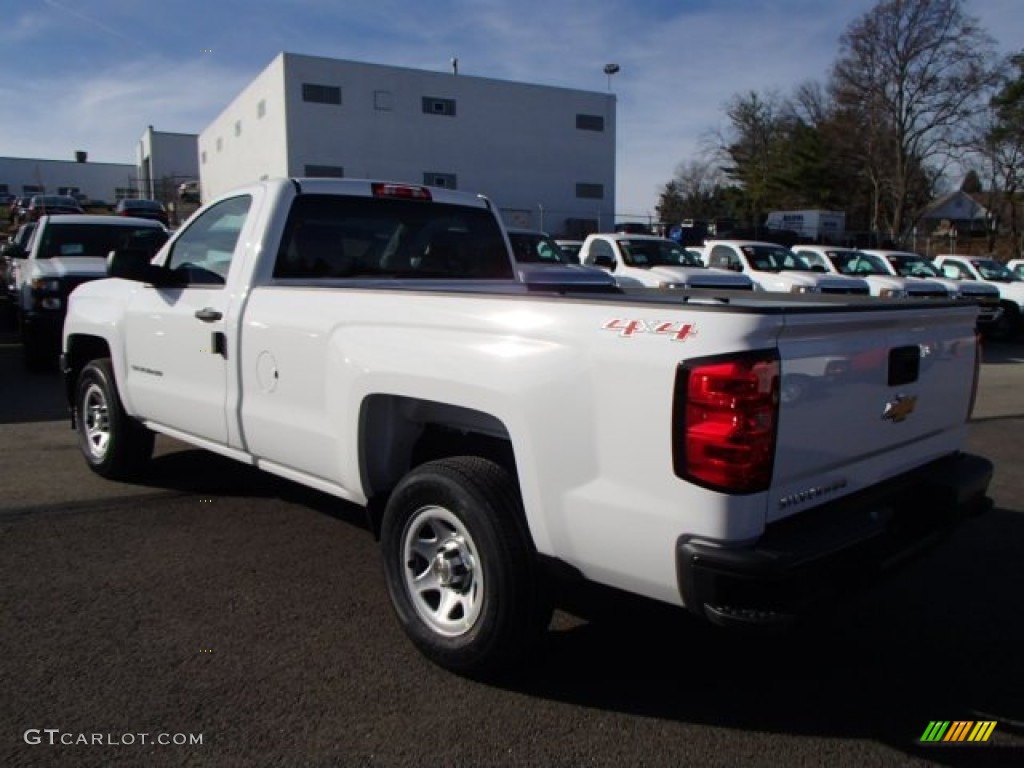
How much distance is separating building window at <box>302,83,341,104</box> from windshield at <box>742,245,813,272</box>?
27944 millimetres

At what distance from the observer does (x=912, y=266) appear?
19203 millimetres

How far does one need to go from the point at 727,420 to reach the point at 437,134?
43.2 m

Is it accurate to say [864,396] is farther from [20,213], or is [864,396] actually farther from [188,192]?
[188,192]

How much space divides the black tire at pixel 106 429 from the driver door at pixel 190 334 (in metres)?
0.32

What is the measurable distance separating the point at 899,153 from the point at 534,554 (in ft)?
153

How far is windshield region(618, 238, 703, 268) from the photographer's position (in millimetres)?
15812

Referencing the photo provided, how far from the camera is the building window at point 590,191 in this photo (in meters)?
46.9

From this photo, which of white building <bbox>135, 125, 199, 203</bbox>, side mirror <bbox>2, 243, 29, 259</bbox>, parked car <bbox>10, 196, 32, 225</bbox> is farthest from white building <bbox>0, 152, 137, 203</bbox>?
side mirror <bbox>2, 243, 29, 259</bbox>

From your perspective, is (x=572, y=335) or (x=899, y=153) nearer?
(x=572, y=335)

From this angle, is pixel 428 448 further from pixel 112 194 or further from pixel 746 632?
pixel 112 194

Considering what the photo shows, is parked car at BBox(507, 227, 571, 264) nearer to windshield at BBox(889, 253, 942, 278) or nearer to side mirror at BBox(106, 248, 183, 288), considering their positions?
windshield at BBox(889, 253, 942, 278)

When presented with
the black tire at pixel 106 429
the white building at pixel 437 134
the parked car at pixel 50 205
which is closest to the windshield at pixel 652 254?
the black tire at pixel 106 429

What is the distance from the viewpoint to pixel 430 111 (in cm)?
4322

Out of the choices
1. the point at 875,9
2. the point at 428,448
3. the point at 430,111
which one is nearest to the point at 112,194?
the point at 430,111
